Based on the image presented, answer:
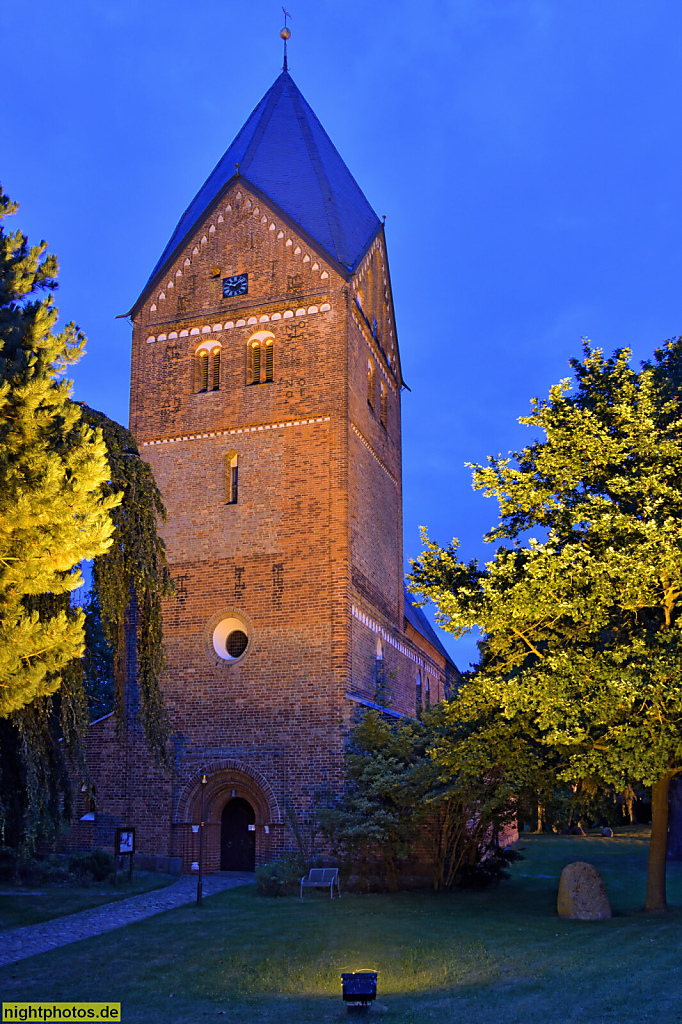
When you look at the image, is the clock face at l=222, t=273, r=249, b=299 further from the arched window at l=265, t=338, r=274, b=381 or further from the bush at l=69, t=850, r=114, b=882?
the bush at l=69, t=850, r=114, b=882

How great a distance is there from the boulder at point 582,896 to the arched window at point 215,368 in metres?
16.1

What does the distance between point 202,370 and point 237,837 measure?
42.9 feet

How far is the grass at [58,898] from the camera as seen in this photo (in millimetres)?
16859

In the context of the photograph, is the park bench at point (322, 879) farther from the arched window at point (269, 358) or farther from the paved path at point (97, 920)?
the arched window at point (269, 358)

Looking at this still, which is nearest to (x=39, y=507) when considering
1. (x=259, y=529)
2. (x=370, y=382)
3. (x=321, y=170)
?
(x=259, y=529)

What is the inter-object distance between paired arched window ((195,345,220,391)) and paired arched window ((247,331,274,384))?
1.05 metres

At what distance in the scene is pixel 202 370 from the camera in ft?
89.5

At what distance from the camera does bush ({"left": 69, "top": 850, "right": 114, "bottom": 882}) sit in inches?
824

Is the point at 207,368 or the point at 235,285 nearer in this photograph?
the point at 207,368

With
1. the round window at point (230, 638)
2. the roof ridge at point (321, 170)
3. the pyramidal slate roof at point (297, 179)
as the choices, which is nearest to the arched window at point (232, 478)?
the round window at point (230, 638)

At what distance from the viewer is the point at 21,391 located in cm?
968

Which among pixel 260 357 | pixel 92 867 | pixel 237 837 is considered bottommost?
pixel 92 867

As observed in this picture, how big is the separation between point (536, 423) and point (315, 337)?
404 inches

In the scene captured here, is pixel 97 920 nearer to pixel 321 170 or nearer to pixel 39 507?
pixel 39 507
